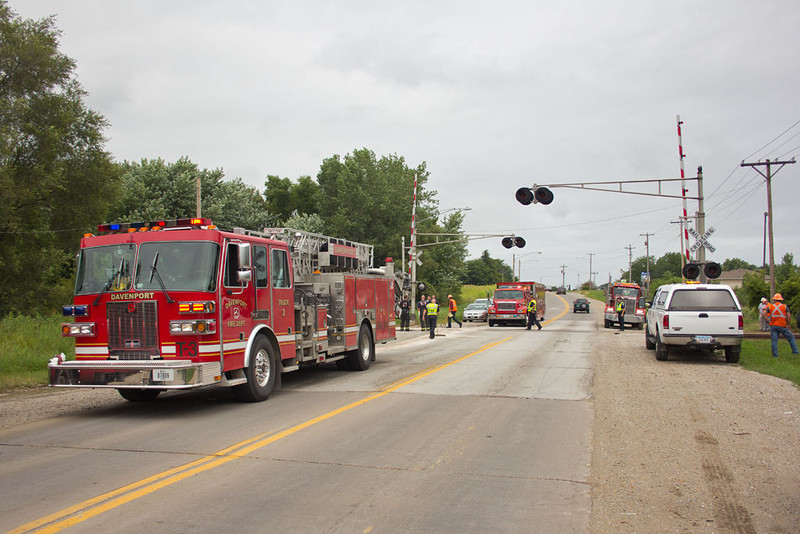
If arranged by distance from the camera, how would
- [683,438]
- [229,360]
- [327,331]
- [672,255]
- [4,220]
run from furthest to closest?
[672,255], [4,220], [327,331], [229,360], [683,438]

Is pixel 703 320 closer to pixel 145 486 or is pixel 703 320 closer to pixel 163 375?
pixel 163 375

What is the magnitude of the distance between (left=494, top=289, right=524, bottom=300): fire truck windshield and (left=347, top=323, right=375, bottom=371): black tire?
24.3 meters

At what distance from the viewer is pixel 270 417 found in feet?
30.4

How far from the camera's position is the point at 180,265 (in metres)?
9.55

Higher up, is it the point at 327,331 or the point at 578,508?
the point at 327,331

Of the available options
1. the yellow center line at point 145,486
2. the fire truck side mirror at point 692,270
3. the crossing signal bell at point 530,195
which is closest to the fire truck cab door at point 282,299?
the yellow center line at point 145,486

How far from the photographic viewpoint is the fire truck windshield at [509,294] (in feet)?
129

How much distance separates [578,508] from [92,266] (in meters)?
7.77

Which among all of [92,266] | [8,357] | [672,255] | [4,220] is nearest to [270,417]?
[92,266]

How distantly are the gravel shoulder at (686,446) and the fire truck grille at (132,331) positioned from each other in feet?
4.91

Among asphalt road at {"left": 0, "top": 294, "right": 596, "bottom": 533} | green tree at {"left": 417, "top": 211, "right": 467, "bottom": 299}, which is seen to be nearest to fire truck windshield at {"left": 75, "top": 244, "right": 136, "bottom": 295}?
asphalt road at {"left": 0, "top": 294, "right": 596, "bottom": 533}

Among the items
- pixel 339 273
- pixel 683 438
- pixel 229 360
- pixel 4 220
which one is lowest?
pixel 683 438

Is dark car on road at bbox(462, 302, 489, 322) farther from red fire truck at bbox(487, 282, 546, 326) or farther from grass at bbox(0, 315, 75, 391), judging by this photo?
grass at bbox(0, 315, 75, 391)

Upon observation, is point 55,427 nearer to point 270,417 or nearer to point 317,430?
point 270,417
